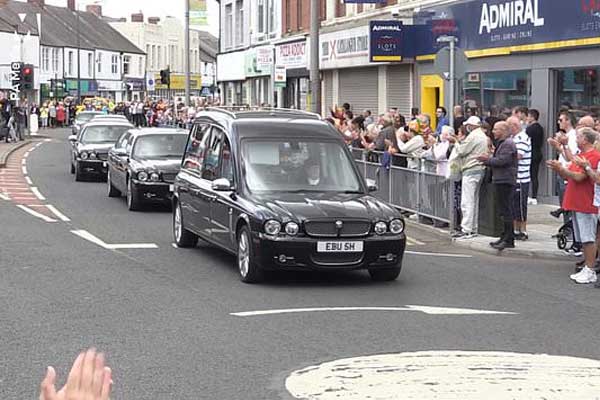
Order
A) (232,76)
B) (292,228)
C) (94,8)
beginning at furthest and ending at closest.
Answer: (94,8), (232,76), (292,228)

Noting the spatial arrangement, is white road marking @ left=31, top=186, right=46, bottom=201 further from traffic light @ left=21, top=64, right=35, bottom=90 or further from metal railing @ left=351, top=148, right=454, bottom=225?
traffic light @ left=21, top=64, right=35, bottom=90

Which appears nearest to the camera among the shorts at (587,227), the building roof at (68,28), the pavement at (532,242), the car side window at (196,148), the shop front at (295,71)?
the shorts at (587,227)

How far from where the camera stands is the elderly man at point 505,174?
15.0 meters

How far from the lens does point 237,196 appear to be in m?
12.5

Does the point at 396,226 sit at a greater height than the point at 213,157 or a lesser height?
lesser

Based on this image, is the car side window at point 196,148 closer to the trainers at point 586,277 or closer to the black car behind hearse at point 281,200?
the black car behind hearse at point 281,200

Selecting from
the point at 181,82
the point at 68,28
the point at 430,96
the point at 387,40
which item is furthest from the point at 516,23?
the point at 68,28

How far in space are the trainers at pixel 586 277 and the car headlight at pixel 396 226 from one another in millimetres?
2116

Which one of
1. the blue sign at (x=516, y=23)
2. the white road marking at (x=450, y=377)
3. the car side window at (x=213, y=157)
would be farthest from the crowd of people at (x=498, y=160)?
the white road marking at (x=450, y=377)

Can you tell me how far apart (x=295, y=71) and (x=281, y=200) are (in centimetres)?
2775

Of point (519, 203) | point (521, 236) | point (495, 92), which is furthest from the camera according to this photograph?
point (495, 92)

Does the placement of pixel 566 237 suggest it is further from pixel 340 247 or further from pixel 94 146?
pixel 94 146

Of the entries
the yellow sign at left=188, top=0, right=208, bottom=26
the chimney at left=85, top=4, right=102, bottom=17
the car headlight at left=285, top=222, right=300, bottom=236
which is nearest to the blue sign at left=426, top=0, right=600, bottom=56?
the car headlight at left=285, top=222, right=300, bottom=236

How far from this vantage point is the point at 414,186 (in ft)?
61.0
